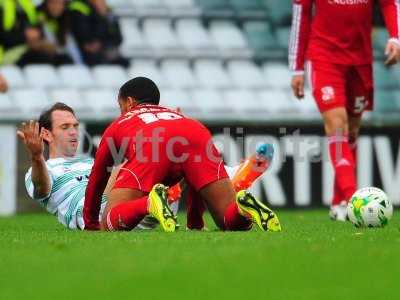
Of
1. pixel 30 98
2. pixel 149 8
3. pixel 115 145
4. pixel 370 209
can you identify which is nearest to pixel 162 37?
pixel 149 8

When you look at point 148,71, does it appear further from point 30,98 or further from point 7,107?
point 7,107

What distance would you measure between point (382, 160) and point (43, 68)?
12.9 feet

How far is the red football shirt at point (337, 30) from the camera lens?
9.72m

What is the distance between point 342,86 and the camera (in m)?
9.61

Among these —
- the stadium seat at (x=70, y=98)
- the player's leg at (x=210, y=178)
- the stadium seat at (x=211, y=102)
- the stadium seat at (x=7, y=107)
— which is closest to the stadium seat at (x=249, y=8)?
the stadium seat at (x=211, y=102)

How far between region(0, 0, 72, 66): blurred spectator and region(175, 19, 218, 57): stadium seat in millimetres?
1720

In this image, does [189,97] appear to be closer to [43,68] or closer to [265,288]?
[43,68]

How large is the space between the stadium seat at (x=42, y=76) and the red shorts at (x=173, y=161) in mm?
6391

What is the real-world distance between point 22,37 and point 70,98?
0.93m

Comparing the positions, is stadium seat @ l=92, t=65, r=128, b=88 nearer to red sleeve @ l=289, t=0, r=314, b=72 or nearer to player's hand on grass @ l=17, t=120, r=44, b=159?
red sleeve @ l=289, t=0, r=314, b=72

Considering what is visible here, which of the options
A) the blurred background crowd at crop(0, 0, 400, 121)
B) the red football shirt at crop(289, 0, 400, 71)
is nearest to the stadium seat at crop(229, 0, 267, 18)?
the blurred background crowd at crop(0, 0, 400, 121)

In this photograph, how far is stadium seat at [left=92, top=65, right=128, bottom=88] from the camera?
1370cm

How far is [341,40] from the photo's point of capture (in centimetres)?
975

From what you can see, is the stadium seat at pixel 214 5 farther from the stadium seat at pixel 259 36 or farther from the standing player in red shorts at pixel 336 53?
the standing player in red shorts at pixel 336 53
